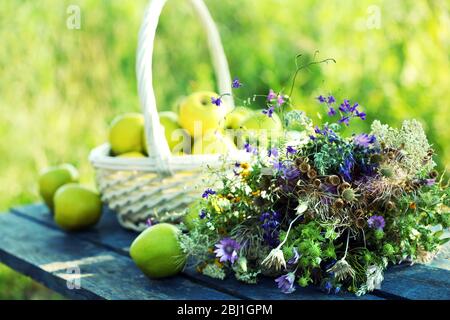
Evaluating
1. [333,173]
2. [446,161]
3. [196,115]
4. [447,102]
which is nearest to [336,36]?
[447,102]

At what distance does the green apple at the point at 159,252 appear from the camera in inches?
43.3

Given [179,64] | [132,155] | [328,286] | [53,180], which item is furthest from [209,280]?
[179,64]

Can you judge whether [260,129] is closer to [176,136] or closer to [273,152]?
[273,152]

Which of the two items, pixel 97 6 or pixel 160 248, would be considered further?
pixel 97 6

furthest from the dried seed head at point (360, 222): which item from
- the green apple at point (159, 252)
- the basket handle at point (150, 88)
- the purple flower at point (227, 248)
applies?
the basket handle at point (150, 88)

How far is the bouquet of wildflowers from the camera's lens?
1.00m

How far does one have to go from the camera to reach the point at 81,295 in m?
1.12

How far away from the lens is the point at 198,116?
55.6 inches

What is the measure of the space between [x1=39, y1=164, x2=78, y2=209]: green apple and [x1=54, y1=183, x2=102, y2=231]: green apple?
0.15 m

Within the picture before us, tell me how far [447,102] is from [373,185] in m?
1.37

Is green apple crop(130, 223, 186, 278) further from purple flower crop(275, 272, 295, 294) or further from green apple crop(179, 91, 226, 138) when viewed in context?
green apple crop(179, 91, 226, 138)

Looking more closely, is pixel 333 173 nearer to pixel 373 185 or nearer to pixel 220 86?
pixel 373 185

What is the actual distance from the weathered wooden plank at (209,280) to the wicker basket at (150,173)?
2.0 inches

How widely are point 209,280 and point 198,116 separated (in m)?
0.44
